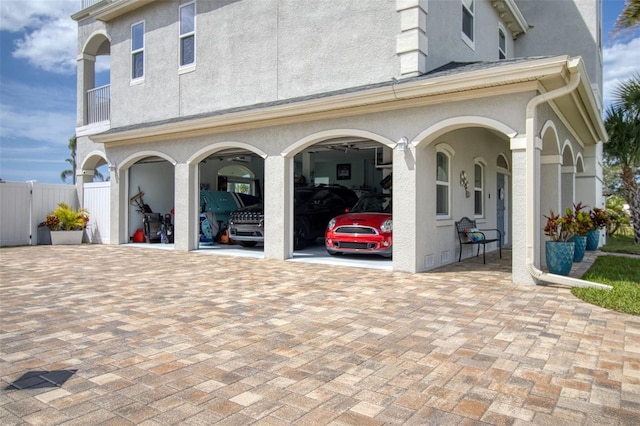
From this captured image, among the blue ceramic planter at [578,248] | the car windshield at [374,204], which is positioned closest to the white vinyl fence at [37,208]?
the car windshield at [374,204]

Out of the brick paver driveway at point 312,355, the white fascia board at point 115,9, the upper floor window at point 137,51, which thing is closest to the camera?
the brick paver driveway at point 312,355

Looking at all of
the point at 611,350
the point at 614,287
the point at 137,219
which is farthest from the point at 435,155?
the point at 137,219

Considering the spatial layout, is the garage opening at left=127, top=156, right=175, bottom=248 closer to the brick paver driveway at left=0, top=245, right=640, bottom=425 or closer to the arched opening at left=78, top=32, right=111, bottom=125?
the arched opening at left=78, top=32, right=111, bottom=125

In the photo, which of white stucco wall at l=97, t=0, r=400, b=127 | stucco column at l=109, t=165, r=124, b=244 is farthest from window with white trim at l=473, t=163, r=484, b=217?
stucco column at l=109, t=165, r=124, b=244

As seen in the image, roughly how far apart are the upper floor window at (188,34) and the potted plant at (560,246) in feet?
33.1

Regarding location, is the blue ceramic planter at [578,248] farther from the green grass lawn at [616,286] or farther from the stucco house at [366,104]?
the stucco house at [366,104]

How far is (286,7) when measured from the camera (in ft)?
34.9

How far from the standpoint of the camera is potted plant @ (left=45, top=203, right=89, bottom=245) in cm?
1407

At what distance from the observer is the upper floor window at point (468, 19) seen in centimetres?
1074

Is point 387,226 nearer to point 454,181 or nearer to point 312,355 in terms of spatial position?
point 454,181

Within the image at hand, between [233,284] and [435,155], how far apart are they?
15.2 ft

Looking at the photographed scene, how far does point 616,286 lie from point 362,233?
15.2ft

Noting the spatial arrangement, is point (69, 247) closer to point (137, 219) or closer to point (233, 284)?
point (137, 219)

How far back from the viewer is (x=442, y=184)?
9430mm
